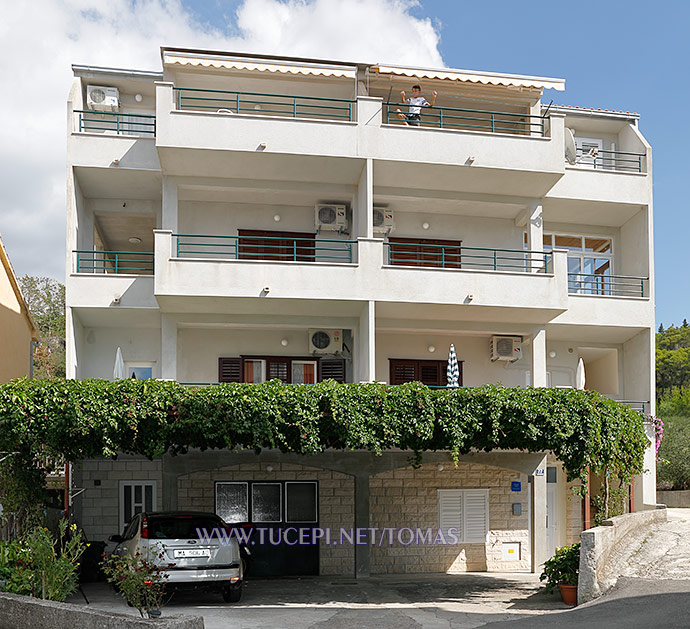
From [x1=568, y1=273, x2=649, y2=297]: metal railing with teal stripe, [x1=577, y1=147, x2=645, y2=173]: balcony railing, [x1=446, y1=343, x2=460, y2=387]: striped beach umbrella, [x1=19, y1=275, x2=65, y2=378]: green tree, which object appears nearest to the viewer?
[x1=446, y1=343, x2=460, y2=387]: striped beach umbrella

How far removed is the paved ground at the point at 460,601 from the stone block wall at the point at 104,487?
7.34 feet

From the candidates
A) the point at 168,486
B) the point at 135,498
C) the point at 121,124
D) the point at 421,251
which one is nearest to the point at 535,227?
the point at 421,251

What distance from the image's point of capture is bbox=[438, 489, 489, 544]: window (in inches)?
818

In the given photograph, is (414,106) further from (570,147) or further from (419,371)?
(419,371)

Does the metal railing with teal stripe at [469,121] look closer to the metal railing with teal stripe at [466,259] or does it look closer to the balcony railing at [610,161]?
the balcony railing at [610,161]

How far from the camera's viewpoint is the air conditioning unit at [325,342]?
2062cm

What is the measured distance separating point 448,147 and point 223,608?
1164 cm

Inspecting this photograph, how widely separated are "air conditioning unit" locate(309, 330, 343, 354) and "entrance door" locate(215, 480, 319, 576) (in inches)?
128

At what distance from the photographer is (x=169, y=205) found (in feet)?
65.6

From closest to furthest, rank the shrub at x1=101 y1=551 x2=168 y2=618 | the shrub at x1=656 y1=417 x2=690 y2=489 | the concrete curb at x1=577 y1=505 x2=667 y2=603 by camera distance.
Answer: the shrub at x1=101 y1=551 x2=168 y2=618
the concrete curb at x1=577 y1=505 x2=667 y2=603
the shrub at x1=656 y1=417 x2=690 y2=489

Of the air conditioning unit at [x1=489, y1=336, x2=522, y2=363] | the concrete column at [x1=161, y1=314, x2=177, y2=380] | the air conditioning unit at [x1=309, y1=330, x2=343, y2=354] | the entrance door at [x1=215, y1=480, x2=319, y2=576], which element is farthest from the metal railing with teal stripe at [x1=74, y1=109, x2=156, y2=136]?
→ the air conditioning unit at [x1=489, y1=336, x2=522, y2=363]

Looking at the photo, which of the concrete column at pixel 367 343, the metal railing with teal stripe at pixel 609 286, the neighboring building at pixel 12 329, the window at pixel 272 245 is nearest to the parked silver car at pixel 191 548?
the concrete column at pixel 367 343

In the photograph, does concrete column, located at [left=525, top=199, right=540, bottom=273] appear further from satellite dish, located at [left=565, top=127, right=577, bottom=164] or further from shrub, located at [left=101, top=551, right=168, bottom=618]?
shrub, located at [left=101, top=551, right=168, bottom=618]

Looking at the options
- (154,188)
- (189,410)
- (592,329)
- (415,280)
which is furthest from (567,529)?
(154,188)
